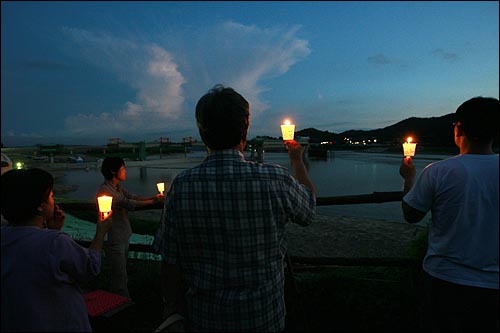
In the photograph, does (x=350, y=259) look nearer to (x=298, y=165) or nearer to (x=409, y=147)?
(x=409, y=147)

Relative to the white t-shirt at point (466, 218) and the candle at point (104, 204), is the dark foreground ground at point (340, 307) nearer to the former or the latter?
the candle at point (104, 204)

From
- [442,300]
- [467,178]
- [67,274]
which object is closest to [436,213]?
[467,178]

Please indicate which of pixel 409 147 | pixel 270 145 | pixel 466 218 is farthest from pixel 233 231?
pixel 270 145

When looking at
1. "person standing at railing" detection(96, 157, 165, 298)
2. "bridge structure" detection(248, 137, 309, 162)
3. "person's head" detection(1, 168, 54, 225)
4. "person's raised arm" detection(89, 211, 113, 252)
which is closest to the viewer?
"person's head" detection(1, 168, 54, 225)

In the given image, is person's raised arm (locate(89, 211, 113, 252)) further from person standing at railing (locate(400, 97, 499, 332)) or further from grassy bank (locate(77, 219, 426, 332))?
person standing at railing (locate(400, 97, 499, 332))

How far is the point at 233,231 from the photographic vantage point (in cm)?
120

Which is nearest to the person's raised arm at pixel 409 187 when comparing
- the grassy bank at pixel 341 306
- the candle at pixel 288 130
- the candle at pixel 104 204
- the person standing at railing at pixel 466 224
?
the person standing at railing at pixel 466 224

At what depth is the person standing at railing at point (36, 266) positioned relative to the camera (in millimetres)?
1249

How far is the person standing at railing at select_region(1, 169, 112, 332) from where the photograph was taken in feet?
4.10

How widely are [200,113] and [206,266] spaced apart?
67 centimetres

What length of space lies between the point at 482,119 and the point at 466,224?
1.79 ft

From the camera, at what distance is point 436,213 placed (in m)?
1.55

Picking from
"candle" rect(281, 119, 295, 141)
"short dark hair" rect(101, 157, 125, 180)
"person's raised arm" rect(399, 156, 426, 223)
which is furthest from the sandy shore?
"candle" rect(281, 119, 295, 141)

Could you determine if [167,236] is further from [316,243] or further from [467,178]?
[316,243]
